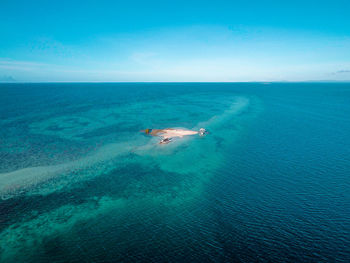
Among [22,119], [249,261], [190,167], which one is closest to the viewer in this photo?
[249,261]

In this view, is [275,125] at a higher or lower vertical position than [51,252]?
higher

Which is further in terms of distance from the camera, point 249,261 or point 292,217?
point 292,217

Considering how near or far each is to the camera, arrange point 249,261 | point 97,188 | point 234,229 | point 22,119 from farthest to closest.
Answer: point 22,119, point 97,188, point 234,229, point 249,261

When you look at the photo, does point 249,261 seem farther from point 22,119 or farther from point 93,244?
point 22,119

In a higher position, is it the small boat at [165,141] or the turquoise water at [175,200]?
the small boat at [165,141]

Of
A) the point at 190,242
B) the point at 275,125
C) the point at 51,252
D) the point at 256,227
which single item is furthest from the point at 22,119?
the point at 275,125

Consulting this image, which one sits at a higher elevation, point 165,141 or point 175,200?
point 165,141

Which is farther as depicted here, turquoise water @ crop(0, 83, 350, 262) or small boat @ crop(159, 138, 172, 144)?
small boat @ crop(159, 138, 172, 144)

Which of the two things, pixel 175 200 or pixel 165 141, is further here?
pixel 165 141

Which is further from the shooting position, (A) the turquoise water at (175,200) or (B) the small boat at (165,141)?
(B) the small boat at (165,141)

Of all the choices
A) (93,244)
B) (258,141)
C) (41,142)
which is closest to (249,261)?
(93,244)

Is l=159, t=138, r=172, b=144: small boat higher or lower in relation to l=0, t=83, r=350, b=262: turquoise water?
higher
